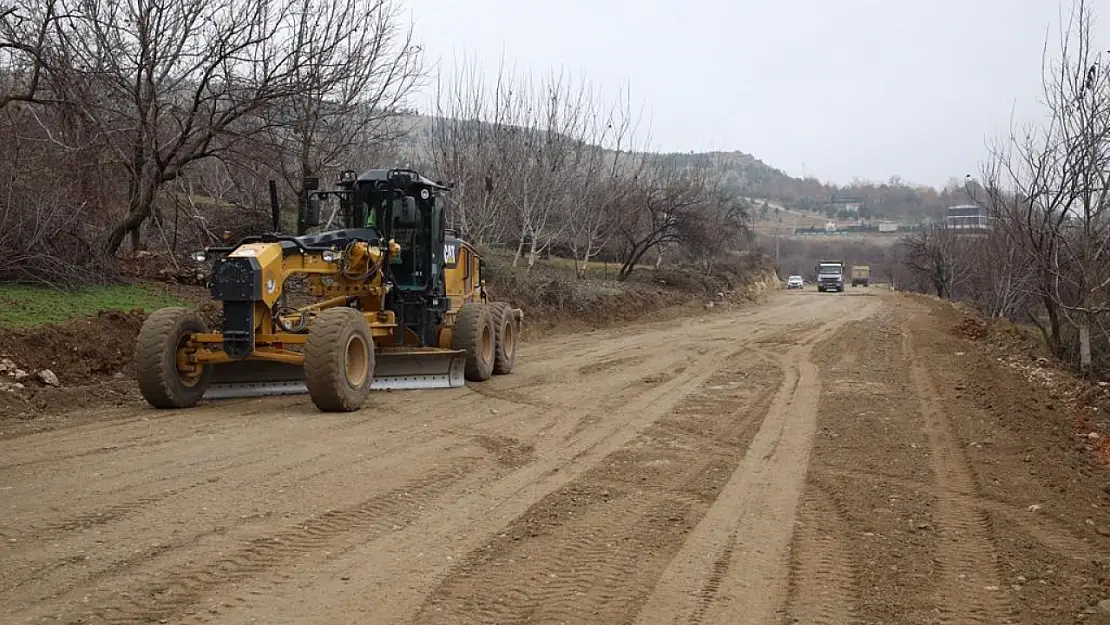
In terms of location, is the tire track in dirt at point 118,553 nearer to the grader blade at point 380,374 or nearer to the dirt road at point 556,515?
the dirt road at point 556,515

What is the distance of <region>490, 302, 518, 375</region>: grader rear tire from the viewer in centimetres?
1363

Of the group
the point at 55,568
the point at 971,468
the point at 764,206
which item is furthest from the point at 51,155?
the point at 764,206

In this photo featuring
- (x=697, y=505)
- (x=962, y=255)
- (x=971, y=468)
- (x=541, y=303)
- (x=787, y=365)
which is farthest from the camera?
(x=962, y=255)

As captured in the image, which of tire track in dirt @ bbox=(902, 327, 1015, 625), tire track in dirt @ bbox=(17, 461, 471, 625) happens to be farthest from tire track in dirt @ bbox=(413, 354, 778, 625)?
tire track in dirt @ bbox=(902, 327, 1015, 625)

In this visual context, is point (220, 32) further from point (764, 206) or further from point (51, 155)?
point (764, 206)

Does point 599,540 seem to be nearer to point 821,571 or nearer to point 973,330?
point 821,571

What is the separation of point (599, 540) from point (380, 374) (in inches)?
251

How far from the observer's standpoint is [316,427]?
29.2 ft

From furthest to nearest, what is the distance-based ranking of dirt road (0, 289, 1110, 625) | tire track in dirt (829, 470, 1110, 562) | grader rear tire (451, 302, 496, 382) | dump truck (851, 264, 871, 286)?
1. dump truck (851, 264, 871, 286)
2. grader rear tire (451, 302, 496, 382)
3. tire track in dirt (829, 470, 1110, 562)
4. dirt road (0, 289, 1110, 625)

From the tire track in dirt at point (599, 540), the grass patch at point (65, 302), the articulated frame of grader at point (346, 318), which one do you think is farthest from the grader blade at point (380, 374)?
the tire track in dirt at point (599, 540)

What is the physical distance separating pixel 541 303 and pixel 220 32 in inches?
430

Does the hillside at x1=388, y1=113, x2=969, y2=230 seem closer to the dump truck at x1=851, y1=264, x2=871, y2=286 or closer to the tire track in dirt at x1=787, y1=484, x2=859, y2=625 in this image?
the dump truck at x1=851, y1=264, x2=871, y2=286

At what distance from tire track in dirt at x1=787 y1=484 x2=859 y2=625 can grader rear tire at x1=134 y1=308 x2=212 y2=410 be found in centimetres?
656

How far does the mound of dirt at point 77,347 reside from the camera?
34.9 ft
